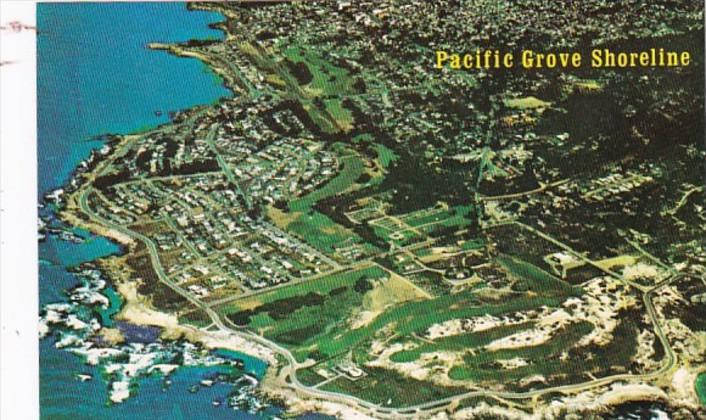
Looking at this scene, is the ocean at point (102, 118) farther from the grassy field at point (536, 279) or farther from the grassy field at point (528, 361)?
the grassy field at point (536, 279)

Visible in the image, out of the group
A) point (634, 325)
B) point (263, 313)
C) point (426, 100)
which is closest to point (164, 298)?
point (263, 313)

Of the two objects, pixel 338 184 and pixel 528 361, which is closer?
pixel 528 361

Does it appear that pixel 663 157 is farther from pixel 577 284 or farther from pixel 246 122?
pixel 246 122

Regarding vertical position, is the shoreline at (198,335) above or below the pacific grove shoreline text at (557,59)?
below

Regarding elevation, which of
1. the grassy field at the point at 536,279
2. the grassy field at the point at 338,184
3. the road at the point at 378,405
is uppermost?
A: the grassy field at the point at 338,184

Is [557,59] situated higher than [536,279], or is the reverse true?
[557,59]

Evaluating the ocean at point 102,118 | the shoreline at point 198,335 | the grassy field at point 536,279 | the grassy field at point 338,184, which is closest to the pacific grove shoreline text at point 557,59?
the grassy field at point 338,184

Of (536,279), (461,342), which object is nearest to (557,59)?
(536,279)

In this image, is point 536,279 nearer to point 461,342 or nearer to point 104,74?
point 461,342

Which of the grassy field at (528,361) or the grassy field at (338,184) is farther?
the grassy field at (338,184)

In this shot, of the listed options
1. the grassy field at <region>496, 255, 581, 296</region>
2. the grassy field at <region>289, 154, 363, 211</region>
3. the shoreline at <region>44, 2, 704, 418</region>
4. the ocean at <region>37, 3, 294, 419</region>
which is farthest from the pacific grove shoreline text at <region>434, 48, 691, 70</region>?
the shoreline at <region>44, 2, 704, 418</region>
